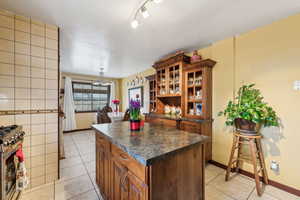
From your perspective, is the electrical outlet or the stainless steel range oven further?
the electrical outlet

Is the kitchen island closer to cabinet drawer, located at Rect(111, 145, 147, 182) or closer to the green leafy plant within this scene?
cabinet drawer, located at Rect(111, 145, 147, 182)

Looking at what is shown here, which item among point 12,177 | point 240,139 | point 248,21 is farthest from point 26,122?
point 248,21

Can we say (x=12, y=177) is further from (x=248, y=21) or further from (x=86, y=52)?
(x=248, y=21)

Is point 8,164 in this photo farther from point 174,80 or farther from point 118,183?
point 174,80

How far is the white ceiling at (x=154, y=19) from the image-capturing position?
1.48 metres

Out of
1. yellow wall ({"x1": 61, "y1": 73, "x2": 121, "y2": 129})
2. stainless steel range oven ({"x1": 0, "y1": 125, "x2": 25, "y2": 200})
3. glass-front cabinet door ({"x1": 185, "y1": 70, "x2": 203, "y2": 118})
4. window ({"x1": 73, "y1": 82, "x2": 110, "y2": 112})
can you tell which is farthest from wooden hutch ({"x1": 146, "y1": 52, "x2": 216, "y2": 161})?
window ({"x1": 73, "y1": 82, "x2": 110, "y2": 112})

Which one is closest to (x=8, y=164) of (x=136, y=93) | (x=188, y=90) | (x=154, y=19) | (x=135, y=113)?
(x=135, y=113)

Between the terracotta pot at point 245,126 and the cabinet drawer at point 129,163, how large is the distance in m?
1.71

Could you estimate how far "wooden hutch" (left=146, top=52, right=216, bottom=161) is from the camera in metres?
2.40

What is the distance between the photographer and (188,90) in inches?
109

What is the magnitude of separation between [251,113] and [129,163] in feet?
5.59

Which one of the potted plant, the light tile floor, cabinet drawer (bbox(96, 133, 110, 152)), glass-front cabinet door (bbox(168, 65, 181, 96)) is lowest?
the light tile floor

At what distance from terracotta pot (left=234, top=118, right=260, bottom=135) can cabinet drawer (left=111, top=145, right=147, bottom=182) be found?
5.62 ft

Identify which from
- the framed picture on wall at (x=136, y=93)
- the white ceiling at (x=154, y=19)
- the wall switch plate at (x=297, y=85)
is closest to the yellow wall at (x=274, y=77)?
the wall switch plate at (x=297, y=85)
